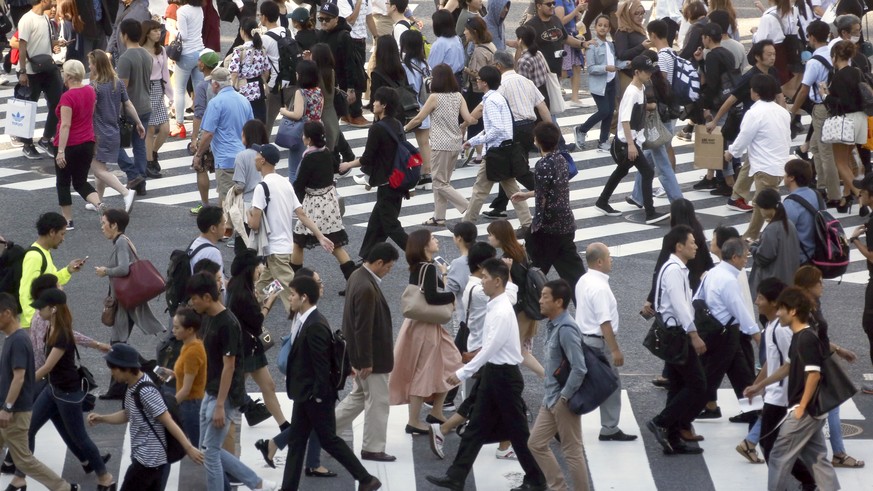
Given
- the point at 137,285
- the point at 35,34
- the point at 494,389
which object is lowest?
the point at 494,389

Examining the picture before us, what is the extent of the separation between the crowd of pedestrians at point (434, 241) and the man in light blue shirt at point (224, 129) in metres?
0.03

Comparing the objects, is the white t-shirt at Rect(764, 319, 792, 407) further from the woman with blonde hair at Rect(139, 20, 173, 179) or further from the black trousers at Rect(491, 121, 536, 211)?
Result: the woman with blonde hair at Rect(139, 20, 173, 179)

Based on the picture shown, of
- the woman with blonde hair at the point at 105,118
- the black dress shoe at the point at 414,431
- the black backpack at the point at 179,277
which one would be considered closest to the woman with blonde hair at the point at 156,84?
the woman with blonde hair at the point at 105,118

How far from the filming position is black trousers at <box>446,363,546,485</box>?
9.88 m

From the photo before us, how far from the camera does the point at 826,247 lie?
12.2m

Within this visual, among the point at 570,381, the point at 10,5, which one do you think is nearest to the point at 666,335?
the point at 570,381

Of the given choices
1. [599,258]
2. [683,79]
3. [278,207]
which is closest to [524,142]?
[683,79]

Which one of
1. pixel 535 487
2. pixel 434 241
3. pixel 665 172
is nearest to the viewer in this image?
pixel 535 487

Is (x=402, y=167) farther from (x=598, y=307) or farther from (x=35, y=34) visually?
(x=35, y=34)

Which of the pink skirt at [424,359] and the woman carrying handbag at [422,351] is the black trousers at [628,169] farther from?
the pink skirt at [424,359]

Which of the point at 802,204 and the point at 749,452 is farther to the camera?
the point at 802,204

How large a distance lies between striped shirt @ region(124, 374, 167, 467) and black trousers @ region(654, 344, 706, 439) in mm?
3857

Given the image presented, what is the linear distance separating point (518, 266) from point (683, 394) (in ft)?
5.51

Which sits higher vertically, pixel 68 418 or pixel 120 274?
pixel 120 274
